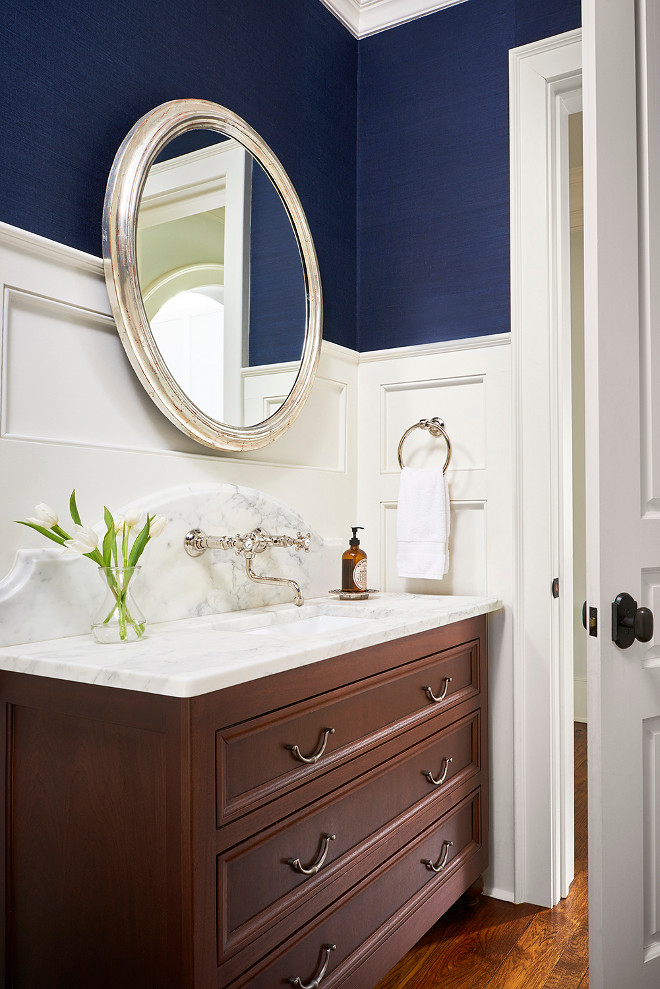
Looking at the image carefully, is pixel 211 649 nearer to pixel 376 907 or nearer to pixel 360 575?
pixel 376 907

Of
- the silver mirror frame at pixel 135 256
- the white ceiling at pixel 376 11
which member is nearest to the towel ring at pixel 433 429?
the silver mirror frame at pixel 135 256

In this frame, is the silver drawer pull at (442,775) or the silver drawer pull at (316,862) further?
the silver drawer pull at (442,775)

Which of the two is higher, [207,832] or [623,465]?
[623,465]

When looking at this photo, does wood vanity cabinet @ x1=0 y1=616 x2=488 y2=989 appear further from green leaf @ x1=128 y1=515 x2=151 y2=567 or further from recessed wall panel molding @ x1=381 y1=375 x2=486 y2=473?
recessed wall panel molding @ x1=381 y1=375 x2=486 y2=473

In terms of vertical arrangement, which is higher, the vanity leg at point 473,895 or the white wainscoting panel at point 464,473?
the white wainscoting panel at point 464,473

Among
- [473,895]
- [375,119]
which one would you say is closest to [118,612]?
[473,895]

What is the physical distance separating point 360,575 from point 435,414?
0.59m

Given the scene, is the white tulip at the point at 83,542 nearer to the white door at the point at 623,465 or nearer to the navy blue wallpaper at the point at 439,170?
the white door at the point at 623,465

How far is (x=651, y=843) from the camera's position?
153cm

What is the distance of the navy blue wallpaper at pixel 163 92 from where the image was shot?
1495 millimetres

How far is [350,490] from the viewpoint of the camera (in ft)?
8.24

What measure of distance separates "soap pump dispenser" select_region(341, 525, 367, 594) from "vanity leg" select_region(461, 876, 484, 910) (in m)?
0.89

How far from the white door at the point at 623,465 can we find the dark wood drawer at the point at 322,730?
425mm

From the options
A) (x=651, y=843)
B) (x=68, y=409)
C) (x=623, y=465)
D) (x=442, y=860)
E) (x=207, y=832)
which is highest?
(x=68, y=409)
